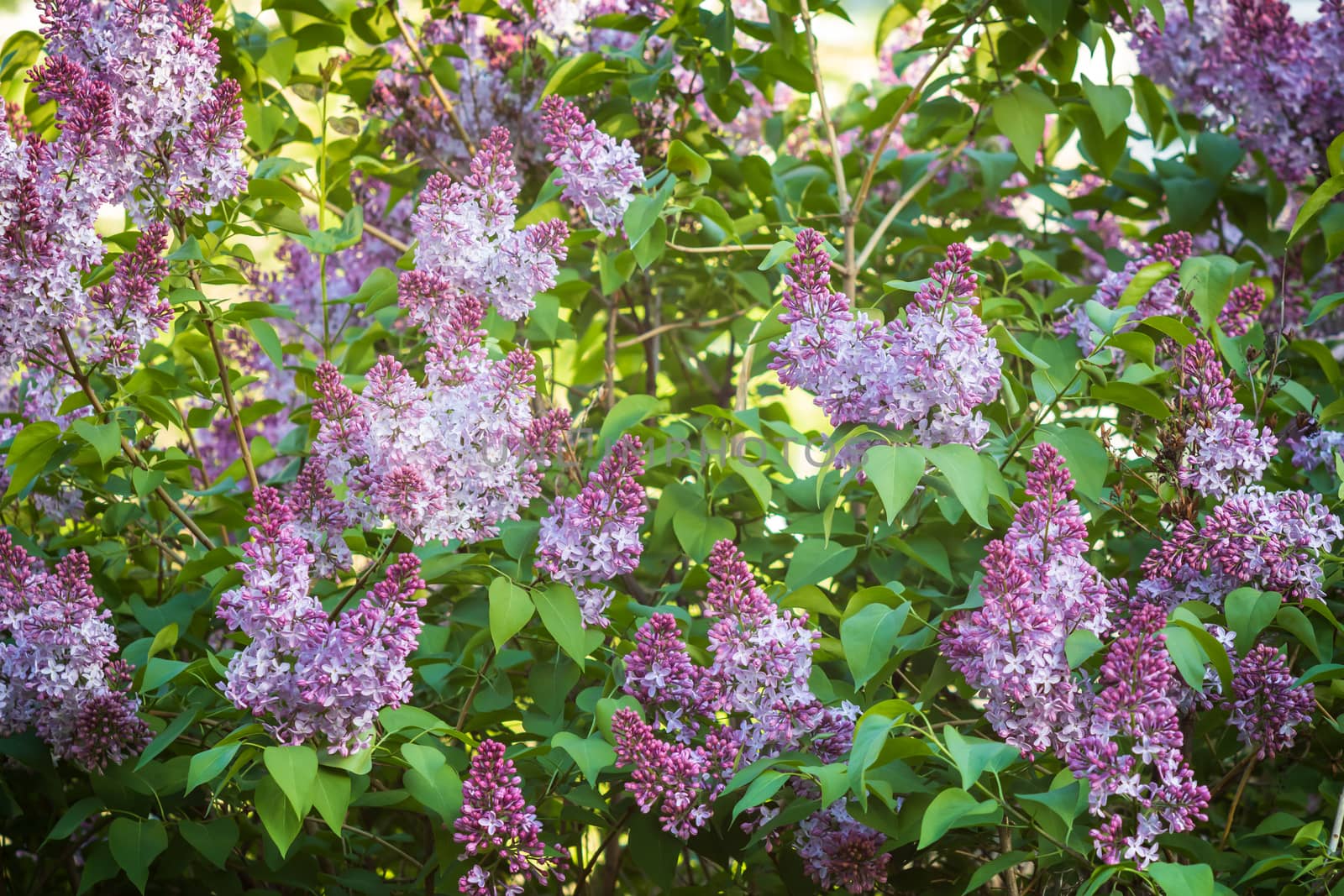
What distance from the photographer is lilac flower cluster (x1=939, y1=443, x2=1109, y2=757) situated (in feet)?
4.25

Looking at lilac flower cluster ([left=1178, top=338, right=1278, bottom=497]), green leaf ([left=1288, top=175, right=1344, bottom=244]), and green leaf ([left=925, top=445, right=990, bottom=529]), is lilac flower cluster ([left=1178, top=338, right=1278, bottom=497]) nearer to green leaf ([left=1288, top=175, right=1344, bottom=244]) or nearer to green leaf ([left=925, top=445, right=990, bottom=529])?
green leaf ([left=1288, top=175, right=1344, bottom=244])

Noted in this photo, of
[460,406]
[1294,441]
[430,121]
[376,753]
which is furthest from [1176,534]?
[430,121]

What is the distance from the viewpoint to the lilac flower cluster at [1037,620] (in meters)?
1.29

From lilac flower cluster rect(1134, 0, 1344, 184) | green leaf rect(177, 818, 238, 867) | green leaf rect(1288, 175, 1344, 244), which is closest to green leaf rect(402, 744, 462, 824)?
green leaf rect(177, 818, 238, 867)

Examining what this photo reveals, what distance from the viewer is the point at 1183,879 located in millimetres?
1186

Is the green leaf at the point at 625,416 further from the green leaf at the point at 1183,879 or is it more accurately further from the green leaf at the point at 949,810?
the green leaf at the point at 1183,879

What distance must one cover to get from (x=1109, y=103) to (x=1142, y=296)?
528 millimetres

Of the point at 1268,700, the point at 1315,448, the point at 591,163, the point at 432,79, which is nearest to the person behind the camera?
the point at 1268,700

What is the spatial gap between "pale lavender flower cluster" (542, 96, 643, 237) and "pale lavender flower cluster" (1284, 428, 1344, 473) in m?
1.09

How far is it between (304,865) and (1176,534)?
1338 mm

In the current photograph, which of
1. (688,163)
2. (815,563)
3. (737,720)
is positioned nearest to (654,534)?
(815,563)

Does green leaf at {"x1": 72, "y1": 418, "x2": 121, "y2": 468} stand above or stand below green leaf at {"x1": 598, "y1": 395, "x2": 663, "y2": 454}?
below

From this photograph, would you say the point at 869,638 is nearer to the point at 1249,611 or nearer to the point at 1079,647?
the point at 1079,647

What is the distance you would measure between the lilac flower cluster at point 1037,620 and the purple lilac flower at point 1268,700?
0.27 metres
